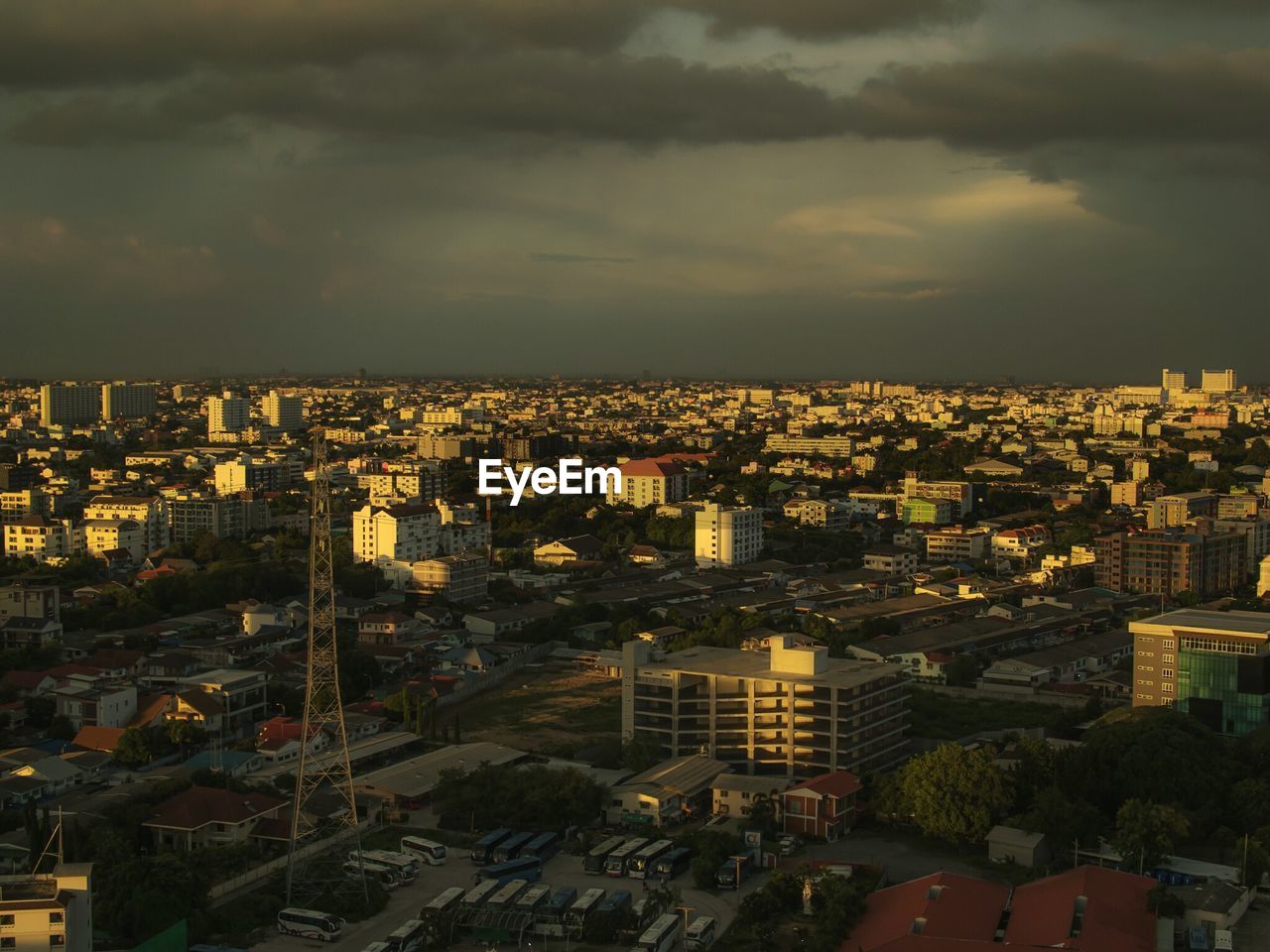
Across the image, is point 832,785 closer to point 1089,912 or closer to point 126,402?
point 1089,912

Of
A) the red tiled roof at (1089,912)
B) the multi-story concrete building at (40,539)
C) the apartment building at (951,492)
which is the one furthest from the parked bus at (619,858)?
the apartment building at (951,492)

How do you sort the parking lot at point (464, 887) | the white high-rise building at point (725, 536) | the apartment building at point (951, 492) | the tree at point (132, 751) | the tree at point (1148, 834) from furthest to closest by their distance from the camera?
the apartment building at point (951, 492)
the white high-rise building at point (725, 536)
the tree at point (132, 751)
the tree at point (1148, 834)
the parking lot at point (464, 887)

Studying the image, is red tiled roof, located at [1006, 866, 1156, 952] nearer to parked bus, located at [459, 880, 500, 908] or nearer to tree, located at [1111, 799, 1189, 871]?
tree, located at [1111, 799, 1189, 871]

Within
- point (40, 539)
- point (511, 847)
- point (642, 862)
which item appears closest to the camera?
point (642, 862)

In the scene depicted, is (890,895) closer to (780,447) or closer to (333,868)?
(333,868)

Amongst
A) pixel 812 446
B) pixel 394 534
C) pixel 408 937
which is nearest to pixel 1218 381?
pixel 812 446

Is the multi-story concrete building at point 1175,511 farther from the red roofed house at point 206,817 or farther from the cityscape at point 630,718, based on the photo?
the red roofed house at point 206,817
